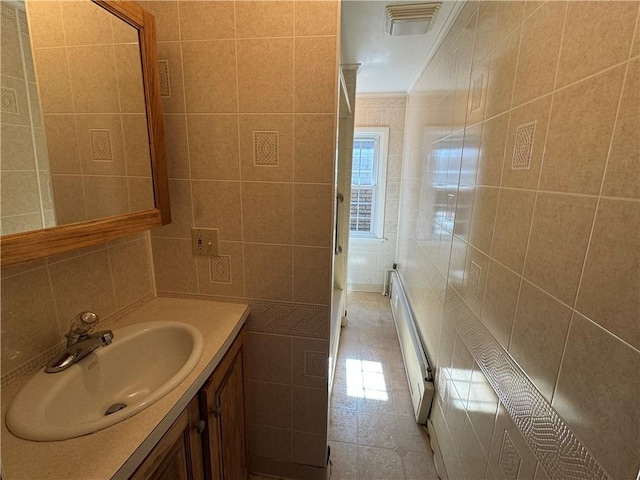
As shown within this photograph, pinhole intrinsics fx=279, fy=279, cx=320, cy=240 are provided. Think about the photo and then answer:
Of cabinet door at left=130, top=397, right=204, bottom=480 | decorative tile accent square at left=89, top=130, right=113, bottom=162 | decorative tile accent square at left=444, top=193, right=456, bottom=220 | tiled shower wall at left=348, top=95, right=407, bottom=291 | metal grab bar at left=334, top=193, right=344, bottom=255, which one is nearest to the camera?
cabinet door at left=130, top=397, right=204, bottom=480

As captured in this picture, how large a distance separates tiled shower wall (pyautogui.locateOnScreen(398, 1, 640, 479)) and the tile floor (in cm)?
24

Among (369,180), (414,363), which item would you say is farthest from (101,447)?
(369,180)

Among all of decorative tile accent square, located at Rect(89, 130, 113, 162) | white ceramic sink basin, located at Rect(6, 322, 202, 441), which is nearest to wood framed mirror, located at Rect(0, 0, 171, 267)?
decorative tile accent square, located at Rect(89, 130, 113, 162)

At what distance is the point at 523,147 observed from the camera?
0.88 meters

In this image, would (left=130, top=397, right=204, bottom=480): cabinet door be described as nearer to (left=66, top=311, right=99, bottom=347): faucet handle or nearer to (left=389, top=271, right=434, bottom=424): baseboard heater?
(left=66, top=311, right=99, bottom=347): faucet handle

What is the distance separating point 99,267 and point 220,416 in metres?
0.68

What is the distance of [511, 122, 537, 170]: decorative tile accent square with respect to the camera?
85 centimetres

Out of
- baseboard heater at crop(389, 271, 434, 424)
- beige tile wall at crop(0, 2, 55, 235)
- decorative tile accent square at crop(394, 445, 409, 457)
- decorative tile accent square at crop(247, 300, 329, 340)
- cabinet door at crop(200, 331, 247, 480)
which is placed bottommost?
decorative tile accent square at crop(394, 445, 409, 457)

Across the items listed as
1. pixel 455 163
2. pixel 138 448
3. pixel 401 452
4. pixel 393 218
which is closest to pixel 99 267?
pixel 138 448

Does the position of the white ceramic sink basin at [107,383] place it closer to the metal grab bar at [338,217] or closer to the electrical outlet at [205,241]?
the electrical outlet at [205,241]

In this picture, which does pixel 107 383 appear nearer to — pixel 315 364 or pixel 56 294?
pixel 56 294

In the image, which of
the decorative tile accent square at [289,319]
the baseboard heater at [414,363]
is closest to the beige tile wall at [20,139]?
the decorative tile accent square at [289,319]

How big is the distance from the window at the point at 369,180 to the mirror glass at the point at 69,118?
258 cm

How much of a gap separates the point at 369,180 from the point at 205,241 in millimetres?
2712
